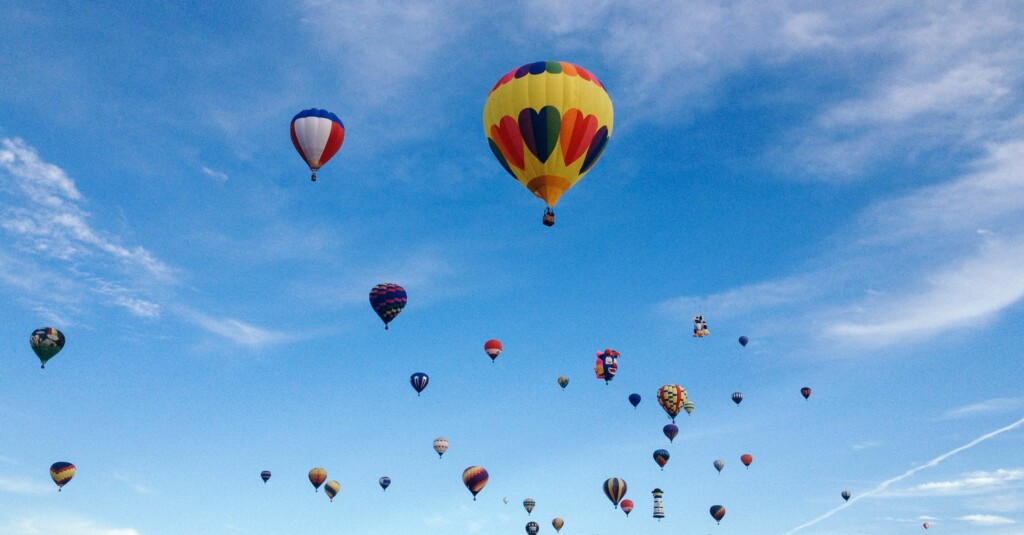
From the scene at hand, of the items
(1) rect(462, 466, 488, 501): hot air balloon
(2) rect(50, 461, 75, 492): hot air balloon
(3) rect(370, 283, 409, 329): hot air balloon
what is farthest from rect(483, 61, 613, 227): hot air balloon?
(2) rect(50, 461, 75, 492): hot air balloon

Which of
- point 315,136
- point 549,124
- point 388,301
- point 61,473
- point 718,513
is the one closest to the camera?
point 549,124

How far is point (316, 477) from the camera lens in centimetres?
7694

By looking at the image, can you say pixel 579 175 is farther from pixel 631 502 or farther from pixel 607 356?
pixel 631 502

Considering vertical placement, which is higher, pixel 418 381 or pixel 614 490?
pixel 418 381

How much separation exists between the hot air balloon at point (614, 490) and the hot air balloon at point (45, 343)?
4202 cm

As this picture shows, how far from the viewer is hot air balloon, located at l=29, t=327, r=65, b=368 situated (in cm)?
5806

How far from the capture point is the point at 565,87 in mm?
40406

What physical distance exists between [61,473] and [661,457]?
46.7 meters

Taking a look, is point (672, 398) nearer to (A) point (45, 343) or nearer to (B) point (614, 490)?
(B) point (614, 490)

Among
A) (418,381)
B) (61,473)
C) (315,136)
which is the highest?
(315,136)

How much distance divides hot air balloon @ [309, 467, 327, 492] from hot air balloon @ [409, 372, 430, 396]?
16790 mm

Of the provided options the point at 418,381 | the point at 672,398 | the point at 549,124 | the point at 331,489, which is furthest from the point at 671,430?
the point at 549,124

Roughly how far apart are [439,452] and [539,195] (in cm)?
3711

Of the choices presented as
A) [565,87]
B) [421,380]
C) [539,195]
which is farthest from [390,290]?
[565,87]
